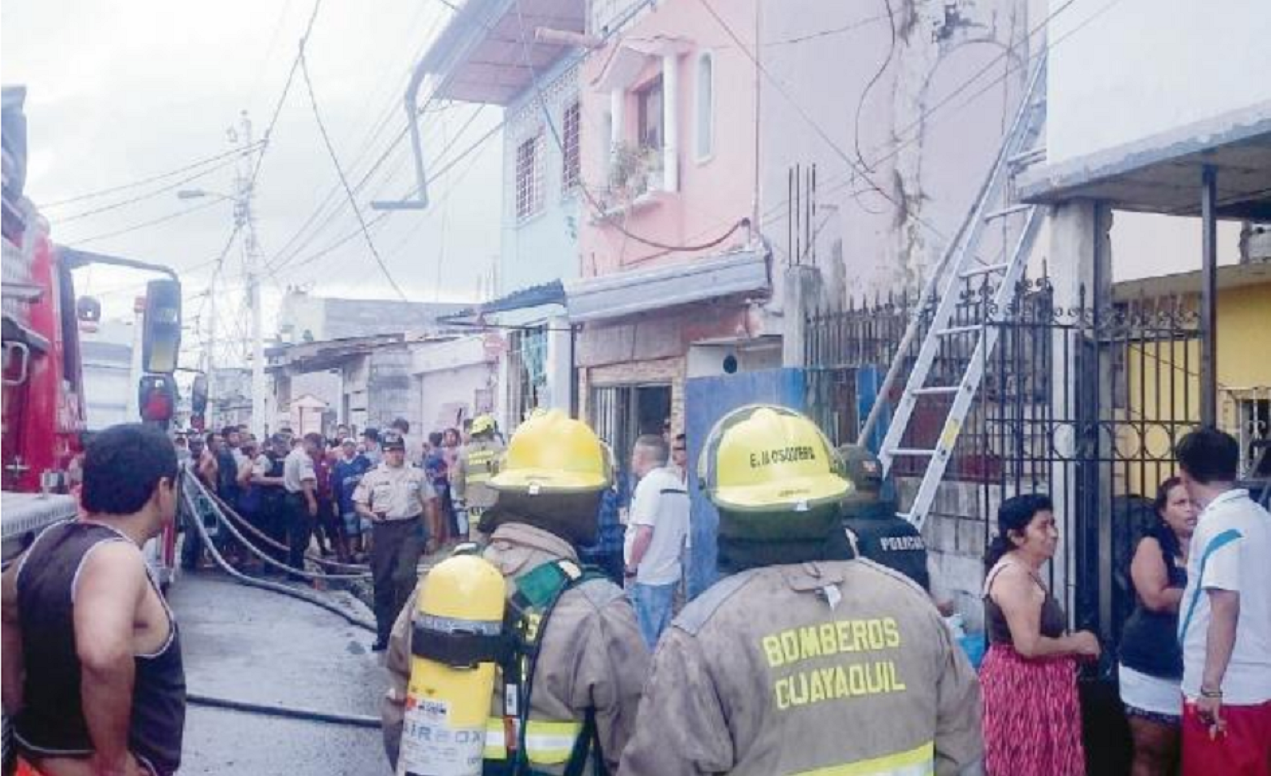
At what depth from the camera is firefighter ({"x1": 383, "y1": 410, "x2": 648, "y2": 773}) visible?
3258 mm

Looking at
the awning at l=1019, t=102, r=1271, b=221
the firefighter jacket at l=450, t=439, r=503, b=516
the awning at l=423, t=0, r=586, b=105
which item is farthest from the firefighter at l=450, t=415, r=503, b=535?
the awning at l=423, t=0, r=586, b=105

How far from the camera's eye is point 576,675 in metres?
3.27

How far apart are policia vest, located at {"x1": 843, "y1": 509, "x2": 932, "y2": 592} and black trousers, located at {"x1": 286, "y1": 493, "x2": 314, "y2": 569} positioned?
11974 mm

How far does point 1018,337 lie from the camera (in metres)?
7.38

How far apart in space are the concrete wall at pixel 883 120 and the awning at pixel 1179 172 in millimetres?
5411

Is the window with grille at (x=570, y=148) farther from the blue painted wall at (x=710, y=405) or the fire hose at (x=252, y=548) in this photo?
the blue painted wall at (x=710, y=405)

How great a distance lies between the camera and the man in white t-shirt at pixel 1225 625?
474 cm

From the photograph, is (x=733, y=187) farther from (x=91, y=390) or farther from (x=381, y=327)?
(x=381, y=327)

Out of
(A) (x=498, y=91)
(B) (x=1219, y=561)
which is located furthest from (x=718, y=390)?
(A) (x=498, y=91)

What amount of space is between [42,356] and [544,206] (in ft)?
37.1

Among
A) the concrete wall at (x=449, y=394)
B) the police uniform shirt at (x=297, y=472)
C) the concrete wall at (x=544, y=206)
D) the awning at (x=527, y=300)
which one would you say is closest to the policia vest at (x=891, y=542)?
the awning at (x=527, y=300)

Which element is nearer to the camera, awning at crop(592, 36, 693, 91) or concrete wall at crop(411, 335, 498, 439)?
awning at crop(592, 36, 693, 91)

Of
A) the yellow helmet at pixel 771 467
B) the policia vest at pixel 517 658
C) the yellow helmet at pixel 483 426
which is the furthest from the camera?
the yellow helmet at pixel 483 426

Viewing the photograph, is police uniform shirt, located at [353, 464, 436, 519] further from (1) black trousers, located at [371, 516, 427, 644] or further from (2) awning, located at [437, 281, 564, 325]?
(2) awning, located at [437, 281, 564, 325]
